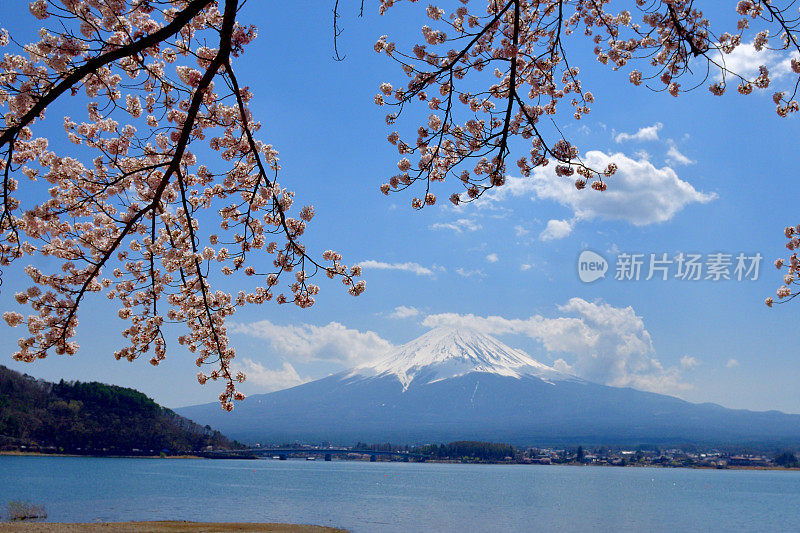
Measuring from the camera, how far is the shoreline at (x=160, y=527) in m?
18.5

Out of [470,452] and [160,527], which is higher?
[160,527]

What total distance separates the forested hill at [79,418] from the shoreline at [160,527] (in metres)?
50.7

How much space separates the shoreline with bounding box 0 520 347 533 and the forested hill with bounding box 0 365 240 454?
166ft

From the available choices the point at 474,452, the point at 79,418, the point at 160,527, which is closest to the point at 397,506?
the point at 160,527

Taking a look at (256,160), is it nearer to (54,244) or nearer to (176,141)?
(176,141)

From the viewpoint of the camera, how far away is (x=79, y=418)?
66.7 metres

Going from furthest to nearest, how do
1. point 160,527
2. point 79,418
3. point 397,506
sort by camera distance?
point 79,418 → point 397,506 → point 160,527

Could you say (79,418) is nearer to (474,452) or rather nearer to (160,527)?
→ (160,527)

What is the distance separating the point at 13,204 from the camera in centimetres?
369

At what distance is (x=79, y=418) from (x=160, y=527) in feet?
176

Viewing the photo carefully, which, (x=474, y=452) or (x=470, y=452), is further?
(x=470, y=452)

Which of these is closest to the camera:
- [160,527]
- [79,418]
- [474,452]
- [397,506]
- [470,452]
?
[160,527]

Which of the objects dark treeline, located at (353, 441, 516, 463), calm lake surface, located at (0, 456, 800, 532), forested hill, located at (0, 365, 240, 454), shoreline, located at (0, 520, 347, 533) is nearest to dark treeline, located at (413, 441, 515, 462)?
dark treeline, located at (353, 441, 516, 463)

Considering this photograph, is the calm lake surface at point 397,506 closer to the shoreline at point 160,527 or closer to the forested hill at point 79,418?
the shoreline at point 160,527
